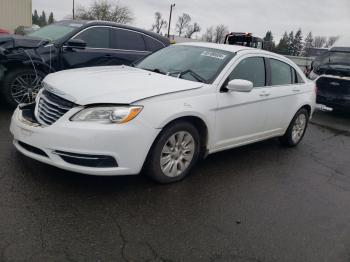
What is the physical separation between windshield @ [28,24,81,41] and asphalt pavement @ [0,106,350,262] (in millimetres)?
2470

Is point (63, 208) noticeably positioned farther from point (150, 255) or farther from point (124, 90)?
point (124, 90)

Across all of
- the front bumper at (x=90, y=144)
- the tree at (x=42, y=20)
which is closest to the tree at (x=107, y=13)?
the tree at (x=42, y=20)

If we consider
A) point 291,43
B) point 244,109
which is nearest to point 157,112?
point 244,109

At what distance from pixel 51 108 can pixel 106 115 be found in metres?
0.65

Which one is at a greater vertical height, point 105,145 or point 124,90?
point 124,90

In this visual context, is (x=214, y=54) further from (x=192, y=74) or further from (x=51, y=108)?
(x=51, y=108)

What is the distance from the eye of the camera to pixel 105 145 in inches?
126

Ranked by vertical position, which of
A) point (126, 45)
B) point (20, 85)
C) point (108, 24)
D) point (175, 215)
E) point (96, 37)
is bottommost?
point (175, 215)

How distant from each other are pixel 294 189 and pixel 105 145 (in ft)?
7.95

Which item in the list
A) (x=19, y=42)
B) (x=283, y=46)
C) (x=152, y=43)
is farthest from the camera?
(x=283, y=46)

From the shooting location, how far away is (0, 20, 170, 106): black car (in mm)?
5745

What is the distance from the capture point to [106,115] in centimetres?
329

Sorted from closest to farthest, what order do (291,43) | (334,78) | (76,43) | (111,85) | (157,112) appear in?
1. (157,112)
2. (111,85)
3. (76,43)
4. (334,78)
5. (291,43)

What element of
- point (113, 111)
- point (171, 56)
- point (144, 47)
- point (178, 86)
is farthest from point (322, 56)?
point (113, 111)
